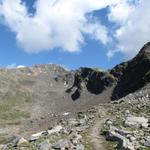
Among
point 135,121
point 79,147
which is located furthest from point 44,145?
point 135,121

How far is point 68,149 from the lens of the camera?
4391cm

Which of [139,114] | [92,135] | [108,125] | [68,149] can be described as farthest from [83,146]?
[139,114]

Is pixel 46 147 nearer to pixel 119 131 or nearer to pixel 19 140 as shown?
pixel 19 140

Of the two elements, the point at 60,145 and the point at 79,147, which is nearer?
the point at 79,147

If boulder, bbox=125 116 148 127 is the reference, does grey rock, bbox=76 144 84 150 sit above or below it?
below

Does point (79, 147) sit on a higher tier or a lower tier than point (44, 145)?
lower

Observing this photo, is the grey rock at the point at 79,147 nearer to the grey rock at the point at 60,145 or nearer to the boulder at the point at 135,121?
the grey rock at the point at 60,145

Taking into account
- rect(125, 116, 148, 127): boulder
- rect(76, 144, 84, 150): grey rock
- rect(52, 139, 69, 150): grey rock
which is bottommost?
rect(76, 144, 84, 150): grey rock

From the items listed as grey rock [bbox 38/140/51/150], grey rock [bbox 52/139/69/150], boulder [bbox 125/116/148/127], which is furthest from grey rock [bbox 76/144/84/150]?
boulder [bbox 125/116/148/127]

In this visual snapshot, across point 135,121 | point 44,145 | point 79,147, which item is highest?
point 135,121

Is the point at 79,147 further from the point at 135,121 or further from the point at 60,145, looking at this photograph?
the point at 135,121

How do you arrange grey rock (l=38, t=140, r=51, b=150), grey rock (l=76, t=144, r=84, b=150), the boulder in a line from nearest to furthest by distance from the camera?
grey rock (l=76, t=144, r=84, b=150) → grey rock (l=38, t=140, r=51, b=150) → the boulder

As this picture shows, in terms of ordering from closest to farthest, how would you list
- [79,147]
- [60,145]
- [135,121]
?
[79,147]
[60,145]
[135,121]

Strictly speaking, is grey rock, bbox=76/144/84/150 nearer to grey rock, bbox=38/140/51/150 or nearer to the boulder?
grey rock, bbox=38/140/51/150
